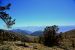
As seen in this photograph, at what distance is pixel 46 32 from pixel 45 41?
76.4 inches

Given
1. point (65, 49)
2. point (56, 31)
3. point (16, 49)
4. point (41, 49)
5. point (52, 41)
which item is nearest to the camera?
point (16, 49)

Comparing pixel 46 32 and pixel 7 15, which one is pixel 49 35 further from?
pixel 7 15

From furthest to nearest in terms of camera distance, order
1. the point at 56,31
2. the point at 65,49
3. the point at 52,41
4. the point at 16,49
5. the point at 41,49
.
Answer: the point at 56,31 → the point at 52,41 → the point at 65,49 → the point at 41,49 → the point at 16,49

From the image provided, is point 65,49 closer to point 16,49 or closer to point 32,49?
point 32,49

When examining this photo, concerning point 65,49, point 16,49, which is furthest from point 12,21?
point 65,49

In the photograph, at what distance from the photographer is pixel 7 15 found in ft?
67.7

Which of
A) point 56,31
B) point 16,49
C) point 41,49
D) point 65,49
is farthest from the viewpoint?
→ point 56,31

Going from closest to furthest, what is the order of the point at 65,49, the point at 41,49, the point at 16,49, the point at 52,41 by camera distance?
the point at 16,49
the point at 41,49
the point at 65,49
the point at 52,41

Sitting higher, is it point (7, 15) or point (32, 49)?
point (7, 15)

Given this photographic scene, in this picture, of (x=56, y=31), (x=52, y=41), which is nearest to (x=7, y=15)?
(x=52, y=41)

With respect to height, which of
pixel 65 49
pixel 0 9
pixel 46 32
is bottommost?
pixel 65 49

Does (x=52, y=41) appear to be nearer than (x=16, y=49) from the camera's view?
No

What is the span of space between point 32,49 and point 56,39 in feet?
32.2

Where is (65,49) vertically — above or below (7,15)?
below
